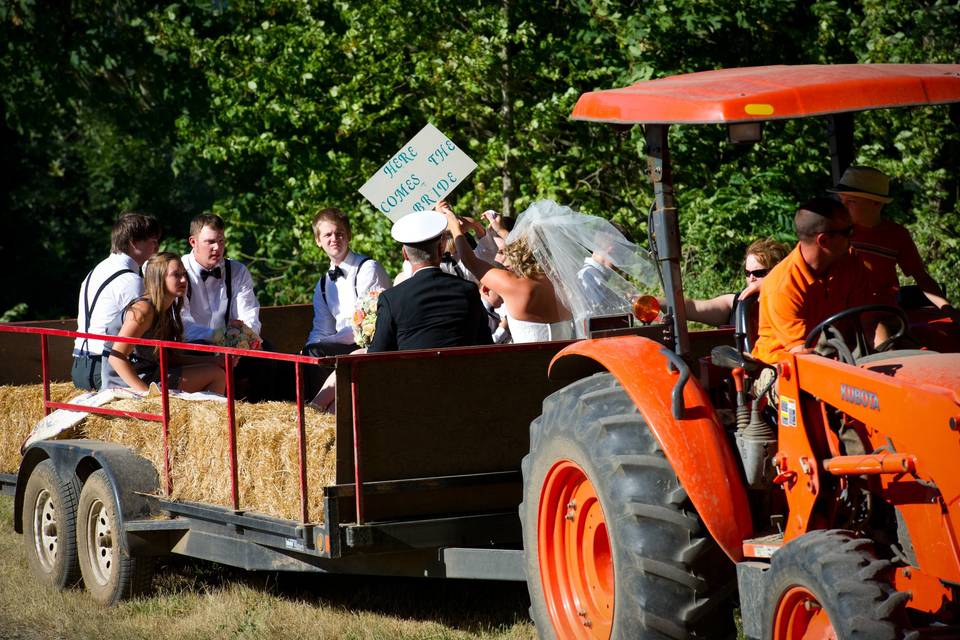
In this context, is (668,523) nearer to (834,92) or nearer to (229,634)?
(834,92)

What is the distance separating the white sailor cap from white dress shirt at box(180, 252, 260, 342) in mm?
2148

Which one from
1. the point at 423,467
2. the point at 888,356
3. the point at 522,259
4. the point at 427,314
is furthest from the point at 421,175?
the point at 888,356

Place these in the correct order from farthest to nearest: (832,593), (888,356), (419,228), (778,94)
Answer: (419,228) → (888,356) → (778,94) → (832,593)

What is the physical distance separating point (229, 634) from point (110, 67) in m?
13.7

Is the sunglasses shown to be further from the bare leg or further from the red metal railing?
the bare leg

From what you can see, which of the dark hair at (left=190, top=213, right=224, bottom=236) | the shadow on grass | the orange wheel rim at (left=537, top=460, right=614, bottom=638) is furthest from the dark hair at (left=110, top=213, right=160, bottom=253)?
the orange wheel rim at (left=537, top=460, right=614, bottom=638)

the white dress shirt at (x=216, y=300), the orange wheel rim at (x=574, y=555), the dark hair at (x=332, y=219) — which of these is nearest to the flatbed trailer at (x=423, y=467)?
the orange wheel rim at (x=574, y=555)

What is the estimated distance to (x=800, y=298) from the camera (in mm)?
4754

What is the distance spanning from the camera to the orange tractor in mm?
3869

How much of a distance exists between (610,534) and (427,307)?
192cm

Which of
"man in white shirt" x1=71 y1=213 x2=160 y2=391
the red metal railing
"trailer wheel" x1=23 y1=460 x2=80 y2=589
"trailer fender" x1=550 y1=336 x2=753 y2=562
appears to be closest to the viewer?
"trailer fender" x1=550 y1=336 x2=753 y2=562

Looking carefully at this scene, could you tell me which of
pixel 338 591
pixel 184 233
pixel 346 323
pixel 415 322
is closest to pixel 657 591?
pixel 415 322

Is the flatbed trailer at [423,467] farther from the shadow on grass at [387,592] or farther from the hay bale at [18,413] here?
the hay bale at [18,413]

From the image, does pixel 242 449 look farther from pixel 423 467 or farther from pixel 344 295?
pixel 344 295
